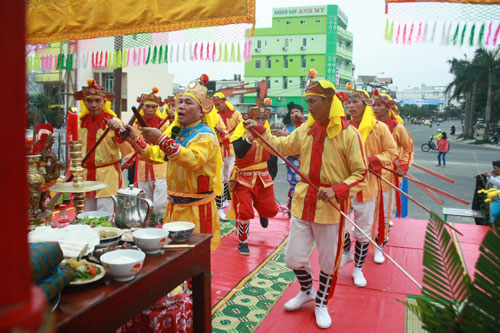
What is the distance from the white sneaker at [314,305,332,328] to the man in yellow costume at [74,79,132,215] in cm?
275

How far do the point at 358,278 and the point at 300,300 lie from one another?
96 cm

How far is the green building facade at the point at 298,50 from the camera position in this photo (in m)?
38.2

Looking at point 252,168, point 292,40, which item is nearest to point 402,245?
point 252,168

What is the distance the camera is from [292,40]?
39719 mm

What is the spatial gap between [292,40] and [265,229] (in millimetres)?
36680

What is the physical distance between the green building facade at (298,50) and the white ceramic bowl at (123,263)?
36693mm

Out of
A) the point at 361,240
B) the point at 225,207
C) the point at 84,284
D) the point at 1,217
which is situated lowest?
the point at 225,207

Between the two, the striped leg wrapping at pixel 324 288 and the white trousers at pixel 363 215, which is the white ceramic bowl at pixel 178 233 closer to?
the striped leg wrapping at pixel 324 288

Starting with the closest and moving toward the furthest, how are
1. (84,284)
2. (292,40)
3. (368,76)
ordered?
(84,284)
(292,40)
(368,76)

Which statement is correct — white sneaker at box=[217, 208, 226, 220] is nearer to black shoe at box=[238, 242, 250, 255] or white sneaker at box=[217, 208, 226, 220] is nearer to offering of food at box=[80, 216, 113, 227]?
black shoe at box=[238, 242, 250, 255]

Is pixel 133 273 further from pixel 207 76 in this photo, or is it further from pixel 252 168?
pixel 252 168

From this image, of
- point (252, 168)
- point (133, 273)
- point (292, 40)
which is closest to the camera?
point (133, 273)

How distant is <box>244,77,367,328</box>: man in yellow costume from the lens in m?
3.17

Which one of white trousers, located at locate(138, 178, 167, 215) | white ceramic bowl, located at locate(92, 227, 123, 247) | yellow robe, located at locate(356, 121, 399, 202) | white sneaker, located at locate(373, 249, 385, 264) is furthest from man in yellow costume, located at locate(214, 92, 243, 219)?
white ceramic bowl, located at locate(92, 227, 123, 247)
